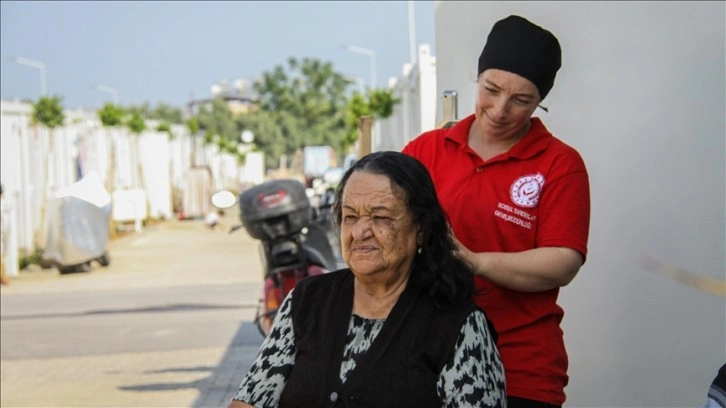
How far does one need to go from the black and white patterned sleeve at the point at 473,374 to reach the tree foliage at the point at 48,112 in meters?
19.4

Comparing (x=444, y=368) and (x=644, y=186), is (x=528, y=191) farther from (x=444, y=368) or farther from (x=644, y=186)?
(x=644, y=186)

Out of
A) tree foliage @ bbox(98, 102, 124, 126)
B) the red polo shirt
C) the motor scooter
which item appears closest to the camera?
the red polo shirt

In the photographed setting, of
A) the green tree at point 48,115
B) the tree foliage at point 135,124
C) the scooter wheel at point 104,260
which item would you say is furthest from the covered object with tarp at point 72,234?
the tree foliage at point 135,124

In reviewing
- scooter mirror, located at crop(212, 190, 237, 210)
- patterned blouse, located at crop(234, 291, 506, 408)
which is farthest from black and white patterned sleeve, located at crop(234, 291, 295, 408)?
scooter mirror, located at crop(212, 190, 237, 210)

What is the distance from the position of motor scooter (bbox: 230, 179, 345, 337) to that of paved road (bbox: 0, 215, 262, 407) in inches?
32.4

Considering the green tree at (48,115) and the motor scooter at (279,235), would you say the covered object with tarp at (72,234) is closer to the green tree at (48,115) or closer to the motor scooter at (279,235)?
the green tree at (48,115)

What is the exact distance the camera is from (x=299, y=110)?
91.6 metres

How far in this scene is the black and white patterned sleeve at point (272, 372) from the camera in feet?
9.77

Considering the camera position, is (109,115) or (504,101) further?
(109,115)

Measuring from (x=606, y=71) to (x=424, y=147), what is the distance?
1798 millimetres

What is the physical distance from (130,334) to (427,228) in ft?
29.1

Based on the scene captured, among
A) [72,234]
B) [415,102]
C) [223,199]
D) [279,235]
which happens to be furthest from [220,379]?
[72,234]

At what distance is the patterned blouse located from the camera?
281cm

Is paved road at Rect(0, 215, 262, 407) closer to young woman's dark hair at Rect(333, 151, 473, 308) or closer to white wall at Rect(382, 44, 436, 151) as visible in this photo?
white wall at Rect(382, 44, 436, 151)
